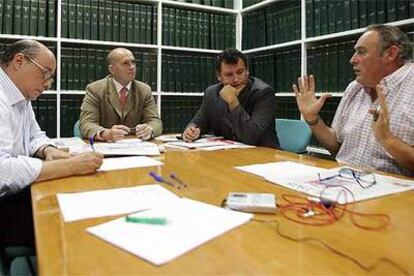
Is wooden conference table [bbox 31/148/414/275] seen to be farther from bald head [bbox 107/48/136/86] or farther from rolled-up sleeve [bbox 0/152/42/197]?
bald head [bbox 107/48/136/86]

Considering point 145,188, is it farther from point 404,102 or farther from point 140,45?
point 140,45

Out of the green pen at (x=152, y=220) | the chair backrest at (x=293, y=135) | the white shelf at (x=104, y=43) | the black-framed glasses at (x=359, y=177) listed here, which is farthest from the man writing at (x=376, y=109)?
the white shelf at (x=104, y=43)

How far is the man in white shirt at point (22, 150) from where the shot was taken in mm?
1183

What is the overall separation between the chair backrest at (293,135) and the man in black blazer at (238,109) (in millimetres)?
141

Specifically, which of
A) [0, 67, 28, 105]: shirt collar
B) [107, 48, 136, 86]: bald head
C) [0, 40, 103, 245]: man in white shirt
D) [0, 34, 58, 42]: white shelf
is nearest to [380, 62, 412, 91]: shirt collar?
[0, 40, 103, 245]: man in white shirt

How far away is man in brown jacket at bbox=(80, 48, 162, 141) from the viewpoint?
280cm

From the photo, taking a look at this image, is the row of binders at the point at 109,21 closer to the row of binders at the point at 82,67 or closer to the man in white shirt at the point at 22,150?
the row of binders at the point at 82,67

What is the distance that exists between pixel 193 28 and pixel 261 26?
0.62 metres

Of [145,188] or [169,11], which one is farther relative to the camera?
[169,11]

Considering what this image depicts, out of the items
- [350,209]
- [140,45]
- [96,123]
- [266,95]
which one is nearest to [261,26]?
[140,45]

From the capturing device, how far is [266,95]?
2.40 meters

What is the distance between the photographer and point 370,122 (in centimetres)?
174

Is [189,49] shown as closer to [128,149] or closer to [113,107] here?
[113,107]

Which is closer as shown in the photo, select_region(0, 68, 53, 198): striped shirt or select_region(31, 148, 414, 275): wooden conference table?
select_region(31, 148, 414, 275): wooden conference table
